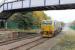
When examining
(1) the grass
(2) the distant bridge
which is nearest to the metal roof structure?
(2) the distant bridge

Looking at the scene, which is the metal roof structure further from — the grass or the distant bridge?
the grass

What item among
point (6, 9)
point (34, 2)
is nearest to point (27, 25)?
point (6, 9)

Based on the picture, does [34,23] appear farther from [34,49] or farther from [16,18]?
[34,49]

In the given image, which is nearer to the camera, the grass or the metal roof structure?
the grass

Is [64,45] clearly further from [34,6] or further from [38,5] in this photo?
[34,6]

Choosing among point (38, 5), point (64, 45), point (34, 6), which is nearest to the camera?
point (64, 45)

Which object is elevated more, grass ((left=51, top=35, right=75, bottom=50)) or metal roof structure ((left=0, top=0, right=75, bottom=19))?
metal roof structure ((left=0, top=0, right=75, bottom=19))

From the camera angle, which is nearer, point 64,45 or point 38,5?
point 64,45

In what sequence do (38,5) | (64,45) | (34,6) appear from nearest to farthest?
(64,45)
(38,5)
(34,6)

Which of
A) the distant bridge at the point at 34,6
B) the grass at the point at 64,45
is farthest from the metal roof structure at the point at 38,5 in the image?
the grass at the point at 64,45

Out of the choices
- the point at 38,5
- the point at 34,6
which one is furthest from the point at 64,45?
the point at 34,6

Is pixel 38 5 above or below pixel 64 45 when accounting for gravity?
above

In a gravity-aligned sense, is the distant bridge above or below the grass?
above

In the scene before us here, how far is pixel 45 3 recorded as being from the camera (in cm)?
2838
